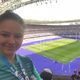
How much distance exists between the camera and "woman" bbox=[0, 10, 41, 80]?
0.94 meters

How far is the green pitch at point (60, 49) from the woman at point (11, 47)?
774cm

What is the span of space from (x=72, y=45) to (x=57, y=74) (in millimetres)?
2511

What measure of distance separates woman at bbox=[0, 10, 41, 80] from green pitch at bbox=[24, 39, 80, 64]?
774cm

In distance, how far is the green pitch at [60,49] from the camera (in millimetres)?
9289

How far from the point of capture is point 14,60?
39.4 inches

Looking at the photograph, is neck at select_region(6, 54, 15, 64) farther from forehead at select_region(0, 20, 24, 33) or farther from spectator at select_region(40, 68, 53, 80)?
spectator at select_region(40, 68, 53, 80)

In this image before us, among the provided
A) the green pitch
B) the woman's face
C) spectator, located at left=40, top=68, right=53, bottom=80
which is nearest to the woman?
the woman's face

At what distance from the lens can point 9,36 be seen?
0.97 metres

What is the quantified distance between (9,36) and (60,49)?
970cm

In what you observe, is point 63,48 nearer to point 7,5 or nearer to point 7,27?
point 7,27

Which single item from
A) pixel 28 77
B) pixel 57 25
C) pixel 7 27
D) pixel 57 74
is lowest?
pixel 57 25

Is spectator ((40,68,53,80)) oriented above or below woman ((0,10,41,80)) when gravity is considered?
below

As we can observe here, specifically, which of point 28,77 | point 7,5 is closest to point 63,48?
point 28,77

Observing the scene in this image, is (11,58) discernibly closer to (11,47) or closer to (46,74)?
(11,47)
